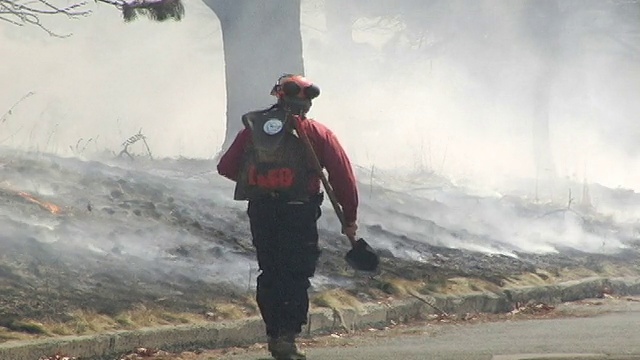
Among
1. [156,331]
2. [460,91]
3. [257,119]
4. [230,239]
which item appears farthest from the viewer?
[460,91]

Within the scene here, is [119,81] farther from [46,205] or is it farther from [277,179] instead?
[277,179]

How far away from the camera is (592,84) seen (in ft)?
119

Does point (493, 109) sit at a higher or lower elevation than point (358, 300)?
higher

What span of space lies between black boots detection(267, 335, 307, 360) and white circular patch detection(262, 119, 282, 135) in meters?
1.06

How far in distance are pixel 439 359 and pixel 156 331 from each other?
1.66m

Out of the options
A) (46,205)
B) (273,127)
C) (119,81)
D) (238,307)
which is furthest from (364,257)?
(119,81)

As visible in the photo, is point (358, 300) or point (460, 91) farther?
point (460, 91)

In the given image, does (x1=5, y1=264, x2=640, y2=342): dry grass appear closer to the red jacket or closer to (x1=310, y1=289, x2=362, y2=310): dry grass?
(x1=310, y1=289, x2=362, y2=310): dry grass

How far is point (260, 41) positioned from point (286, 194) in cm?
885

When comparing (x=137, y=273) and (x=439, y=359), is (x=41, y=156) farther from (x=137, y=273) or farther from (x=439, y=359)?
(x=439, y=359)

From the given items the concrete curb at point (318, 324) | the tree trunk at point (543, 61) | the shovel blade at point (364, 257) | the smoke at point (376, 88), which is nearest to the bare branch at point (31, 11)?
the smoke at point (376, 88)

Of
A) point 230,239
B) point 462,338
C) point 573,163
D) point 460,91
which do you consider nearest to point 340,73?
point 460,91

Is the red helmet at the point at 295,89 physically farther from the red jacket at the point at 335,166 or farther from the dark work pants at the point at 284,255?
the dark work pants at the point at 284,255

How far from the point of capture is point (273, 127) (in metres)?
7.69
